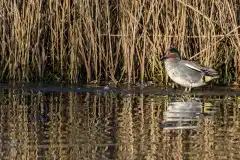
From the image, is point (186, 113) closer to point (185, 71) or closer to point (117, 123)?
point (117, 123)

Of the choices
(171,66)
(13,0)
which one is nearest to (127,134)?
(171,66)

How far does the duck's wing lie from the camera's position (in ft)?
39.5

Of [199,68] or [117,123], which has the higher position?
[199,68]

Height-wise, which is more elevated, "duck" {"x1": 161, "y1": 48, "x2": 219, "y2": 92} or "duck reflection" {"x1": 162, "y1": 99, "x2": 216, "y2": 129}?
"duck" {"x1": 161, "y1": 48, "x2": 219, "y2": 92}

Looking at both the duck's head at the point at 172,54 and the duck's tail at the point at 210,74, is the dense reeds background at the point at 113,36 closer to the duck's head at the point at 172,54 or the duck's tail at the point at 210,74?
the duck's head at the point at 172,54

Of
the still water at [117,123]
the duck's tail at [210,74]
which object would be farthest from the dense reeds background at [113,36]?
the still water at [117,123]

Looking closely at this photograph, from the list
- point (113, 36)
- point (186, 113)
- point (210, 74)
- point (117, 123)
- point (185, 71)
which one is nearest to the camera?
point (117, 123)

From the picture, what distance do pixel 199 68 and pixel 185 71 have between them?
0.28 meters

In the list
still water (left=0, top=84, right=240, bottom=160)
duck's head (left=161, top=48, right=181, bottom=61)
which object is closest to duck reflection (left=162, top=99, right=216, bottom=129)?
still water (left=0, top=84, right=240, bottom=160)

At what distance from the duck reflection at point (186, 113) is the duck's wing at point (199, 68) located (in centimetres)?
89

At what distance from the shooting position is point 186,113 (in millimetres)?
9930

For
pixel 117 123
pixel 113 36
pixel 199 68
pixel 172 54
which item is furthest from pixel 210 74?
pixel 117 123

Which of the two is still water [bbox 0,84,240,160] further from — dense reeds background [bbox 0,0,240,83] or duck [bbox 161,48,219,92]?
dense reeds background [bbox 0,0,240,83]

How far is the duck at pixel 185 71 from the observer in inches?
476
